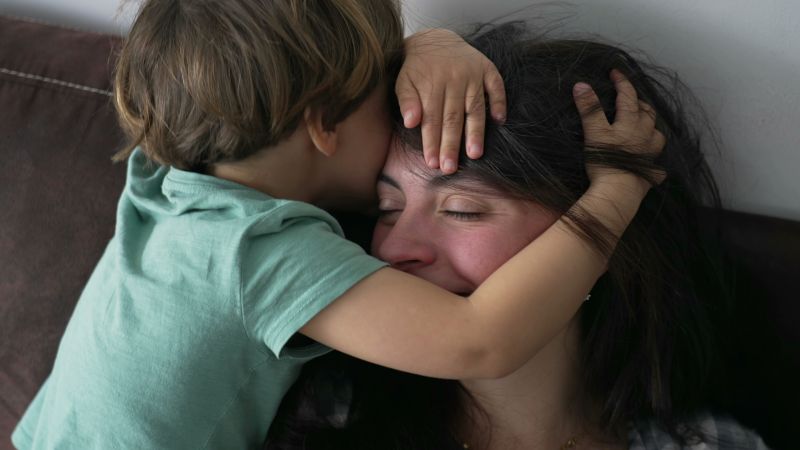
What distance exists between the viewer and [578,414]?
1.19 m

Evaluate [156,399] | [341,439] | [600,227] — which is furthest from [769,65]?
[156,399]

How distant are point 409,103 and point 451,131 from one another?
0.22 feet

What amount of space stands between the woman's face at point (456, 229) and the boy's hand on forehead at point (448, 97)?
35mm

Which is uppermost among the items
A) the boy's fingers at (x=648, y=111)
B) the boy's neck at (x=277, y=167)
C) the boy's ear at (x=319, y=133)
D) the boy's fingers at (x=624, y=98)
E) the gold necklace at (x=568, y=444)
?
the boy's fingers at (x=624, y=98)

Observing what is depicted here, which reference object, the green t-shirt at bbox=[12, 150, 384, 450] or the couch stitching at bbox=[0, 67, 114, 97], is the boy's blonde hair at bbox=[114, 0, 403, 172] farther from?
the couch stitching at bbox=[0, 67, 114, 97]

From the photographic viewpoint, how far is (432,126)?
99 centimetres

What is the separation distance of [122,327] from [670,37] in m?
0.87

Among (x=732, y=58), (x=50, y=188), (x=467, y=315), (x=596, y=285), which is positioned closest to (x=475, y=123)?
(x=467, y=315)

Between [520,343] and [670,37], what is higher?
[670,37]

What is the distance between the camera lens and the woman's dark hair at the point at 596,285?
999 millimetres

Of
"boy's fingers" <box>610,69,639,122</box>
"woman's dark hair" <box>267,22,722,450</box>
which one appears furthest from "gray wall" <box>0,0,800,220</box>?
"boy's fingers" <box>610,69,639,122</box>

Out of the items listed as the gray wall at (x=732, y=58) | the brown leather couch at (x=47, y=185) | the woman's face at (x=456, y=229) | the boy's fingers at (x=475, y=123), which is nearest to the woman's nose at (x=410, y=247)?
the woman's face at (x=456, y=229)

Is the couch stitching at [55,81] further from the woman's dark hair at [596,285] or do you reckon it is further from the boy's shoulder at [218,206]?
the woman's dark hair at [596,285]

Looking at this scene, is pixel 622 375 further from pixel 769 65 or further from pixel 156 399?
pixel 156 399
